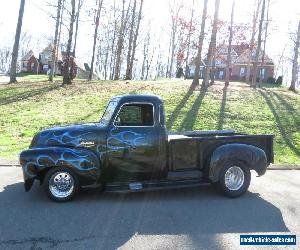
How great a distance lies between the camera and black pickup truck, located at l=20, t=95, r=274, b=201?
23.6 feet

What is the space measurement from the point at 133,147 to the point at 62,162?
1.39 meters

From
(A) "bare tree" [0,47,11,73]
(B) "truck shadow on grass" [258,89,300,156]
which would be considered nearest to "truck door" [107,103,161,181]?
(B) "truck shadow on grass" [258,89,300,156]

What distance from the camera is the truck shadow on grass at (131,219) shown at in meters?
5.50

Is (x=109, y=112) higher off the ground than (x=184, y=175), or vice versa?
(x=109, y=112)

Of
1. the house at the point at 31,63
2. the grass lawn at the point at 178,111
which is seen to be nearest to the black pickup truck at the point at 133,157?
the grass lawn at the point at 178,111

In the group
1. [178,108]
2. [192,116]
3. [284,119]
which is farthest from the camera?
[178,108]

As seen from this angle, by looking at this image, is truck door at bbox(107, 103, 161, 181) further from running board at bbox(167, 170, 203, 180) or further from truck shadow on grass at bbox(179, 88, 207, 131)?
truck shadow on grass at bbox(179, 88, 207, 131)

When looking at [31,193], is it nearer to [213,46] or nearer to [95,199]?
[95,199]

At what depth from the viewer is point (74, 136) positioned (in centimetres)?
745

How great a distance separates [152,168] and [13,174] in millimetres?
3848

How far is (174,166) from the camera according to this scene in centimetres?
771

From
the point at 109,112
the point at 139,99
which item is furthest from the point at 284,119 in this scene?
the point at 109,112

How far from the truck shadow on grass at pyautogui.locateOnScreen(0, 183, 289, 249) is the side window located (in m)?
1.49

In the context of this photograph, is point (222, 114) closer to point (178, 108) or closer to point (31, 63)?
point (178, 108)
